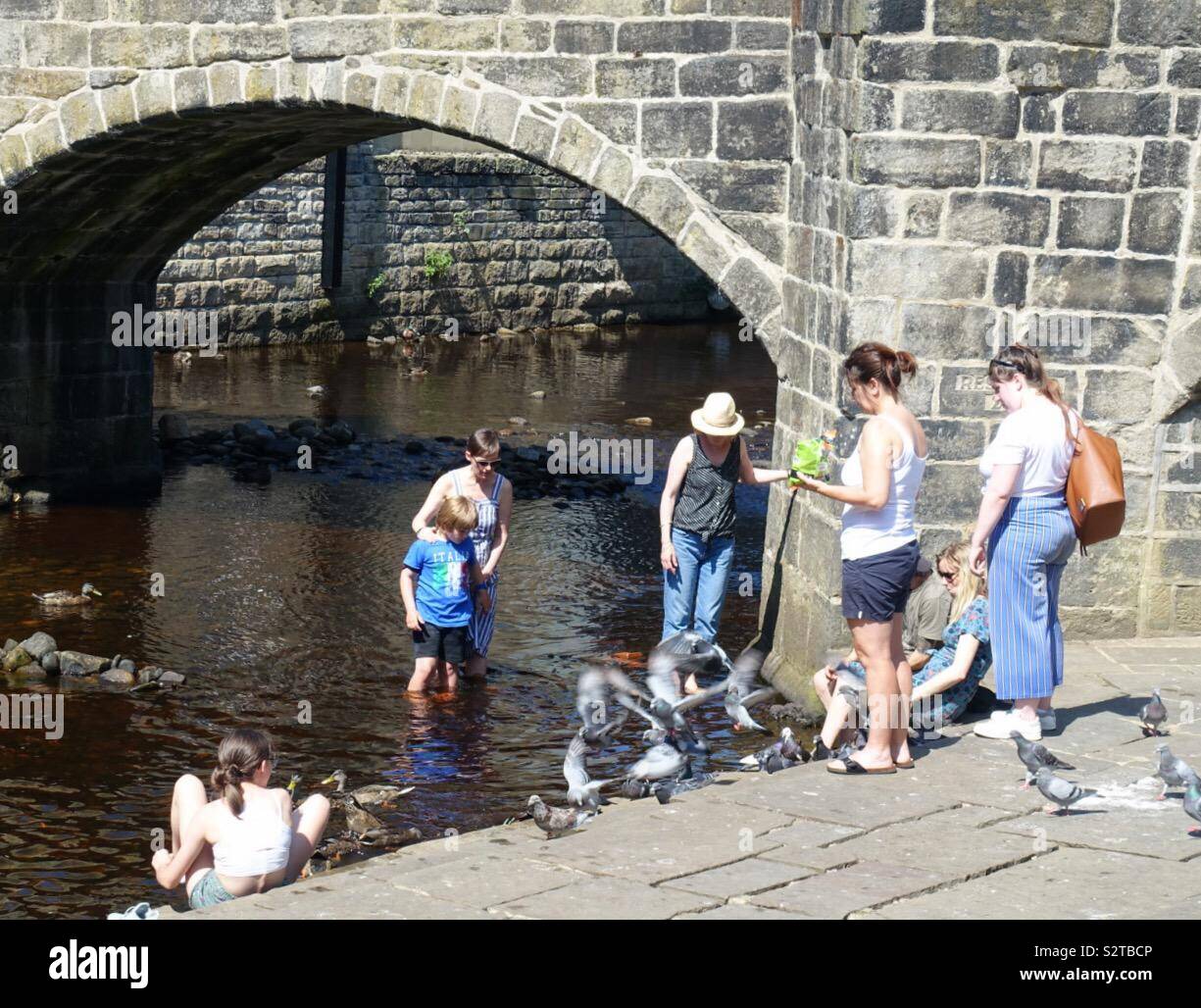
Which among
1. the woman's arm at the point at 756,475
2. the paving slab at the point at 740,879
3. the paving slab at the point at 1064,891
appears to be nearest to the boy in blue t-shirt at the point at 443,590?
the woman's arm at the point at 756,475

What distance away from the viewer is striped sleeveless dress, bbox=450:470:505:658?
9.39 metres

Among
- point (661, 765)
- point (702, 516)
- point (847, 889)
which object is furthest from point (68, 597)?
point (847, 889)

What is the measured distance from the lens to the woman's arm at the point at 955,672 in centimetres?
757

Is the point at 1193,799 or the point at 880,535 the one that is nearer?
the point at 1193,799

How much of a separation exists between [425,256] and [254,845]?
62.5 feet

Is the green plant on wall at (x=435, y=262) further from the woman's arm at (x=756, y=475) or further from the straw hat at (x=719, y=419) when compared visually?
the straw hat at (x=719, y=419)

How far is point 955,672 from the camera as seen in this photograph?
7.59 meters

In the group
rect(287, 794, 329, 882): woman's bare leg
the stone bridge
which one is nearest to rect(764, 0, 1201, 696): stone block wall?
the stone bridge

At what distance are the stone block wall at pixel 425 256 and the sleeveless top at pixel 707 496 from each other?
1092 cm

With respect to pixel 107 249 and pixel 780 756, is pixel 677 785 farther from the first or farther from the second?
pixel 107 249

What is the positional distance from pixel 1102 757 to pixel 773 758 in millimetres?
1251

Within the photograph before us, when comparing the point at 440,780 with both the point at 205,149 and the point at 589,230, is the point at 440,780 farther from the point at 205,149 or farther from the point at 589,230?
the point at 589,230

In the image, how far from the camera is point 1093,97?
334 inches

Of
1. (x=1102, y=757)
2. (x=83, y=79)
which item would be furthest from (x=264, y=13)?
(x=1102, y=757)
